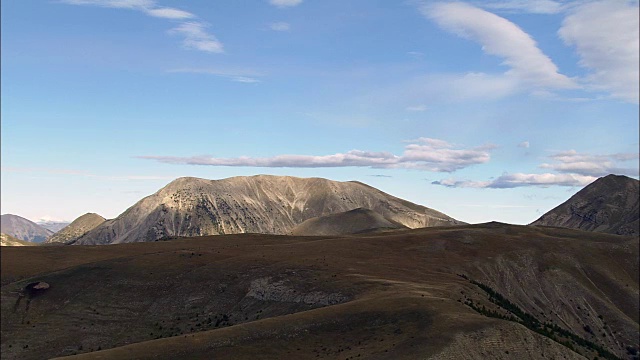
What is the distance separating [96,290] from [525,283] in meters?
93.2

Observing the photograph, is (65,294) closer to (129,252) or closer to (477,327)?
(129,252)

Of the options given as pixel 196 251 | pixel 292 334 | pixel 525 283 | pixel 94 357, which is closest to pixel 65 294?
pixel 196 251

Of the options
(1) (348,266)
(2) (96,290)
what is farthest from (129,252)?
(1) (348,266)

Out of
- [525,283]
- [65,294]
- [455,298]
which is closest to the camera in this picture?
[455,298]

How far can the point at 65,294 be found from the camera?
105m

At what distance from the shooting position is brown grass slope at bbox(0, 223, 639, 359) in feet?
199

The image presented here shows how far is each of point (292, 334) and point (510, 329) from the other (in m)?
25.0

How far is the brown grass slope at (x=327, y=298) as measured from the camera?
60.6 meters

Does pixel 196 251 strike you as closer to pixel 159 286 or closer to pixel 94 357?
pixel 159 286

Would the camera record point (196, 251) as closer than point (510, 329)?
No

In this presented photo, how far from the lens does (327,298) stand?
87312 millimetres

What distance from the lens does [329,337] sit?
64375 mm

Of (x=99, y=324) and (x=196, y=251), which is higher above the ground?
(x=196, y=251)

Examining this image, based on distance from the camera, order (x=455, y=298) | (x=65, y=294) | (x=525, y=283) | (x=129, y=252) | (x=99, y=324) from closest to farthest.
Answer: (x=455, y=298), (x=99, y=324), (x=65, y=294), (x=525, y=283), (x=129, y=252)
